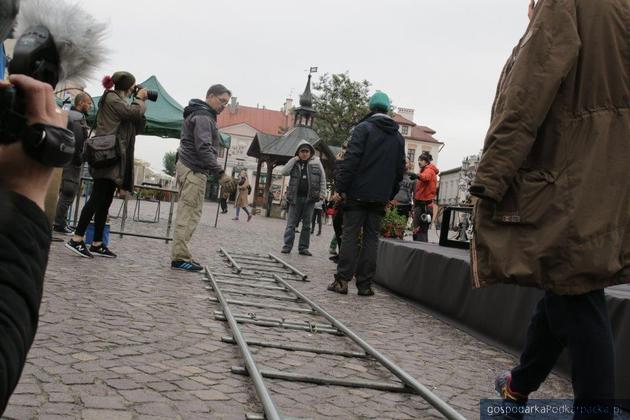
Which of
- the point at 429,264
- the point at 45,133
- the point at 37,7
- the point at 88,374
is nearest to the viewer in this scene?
the point at 45,133

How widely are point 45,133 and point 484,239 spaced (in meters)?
2.14

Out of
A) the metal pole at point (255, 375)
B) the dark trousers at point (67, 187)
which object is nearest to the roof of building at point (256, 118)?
the dark trousers at point (67, 187)

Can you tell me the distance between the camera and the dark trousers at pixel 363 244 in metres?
7.22

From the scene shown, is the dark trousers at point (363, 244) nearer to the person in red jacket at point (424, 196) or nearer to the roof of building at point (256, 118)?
the person in red jacket at point (424, 196)

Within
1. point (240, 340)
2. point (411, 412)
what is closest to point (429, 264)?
point (240, 340)

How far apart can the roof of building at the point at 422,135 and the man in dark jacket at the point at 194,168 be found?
322 ft

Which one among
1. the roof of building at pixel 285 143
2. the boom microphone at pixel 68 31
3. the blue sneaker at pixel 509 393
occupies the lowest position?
the blue sneaker at pixel 509 393

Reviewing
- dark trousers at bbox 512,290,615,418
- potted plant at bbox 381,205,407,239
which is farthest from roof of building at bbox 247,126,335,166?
dark trousers at bbox 512,290,615,418

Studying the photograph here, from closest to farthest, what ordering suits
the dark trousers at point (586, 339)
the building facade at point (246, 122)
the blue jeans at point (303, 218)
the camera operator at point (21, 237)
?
1. the camera operator at point (21, 237)
2. the dark trousers at point (586, 339)
3. the blue jeans at point (303, 218)
4. the building facade at point (246, 122)

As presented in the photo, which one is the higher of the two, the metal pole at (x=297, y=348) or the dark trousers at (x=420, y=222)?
the dark trousers at (x=420, y=222)

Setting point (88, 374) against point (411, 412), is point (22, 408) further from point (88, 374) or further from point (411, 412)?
point (411, 412)

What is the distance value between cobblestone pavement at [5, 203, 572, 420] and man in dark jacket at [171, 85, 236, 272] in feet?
2.61

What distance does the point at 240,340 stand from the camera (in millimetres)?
3998

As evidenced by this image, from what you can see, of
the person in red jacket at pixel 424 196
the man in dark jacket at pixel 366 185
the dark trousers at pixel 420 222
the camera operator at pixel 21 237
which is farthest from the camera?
the dark trousers at pixel 420 222
